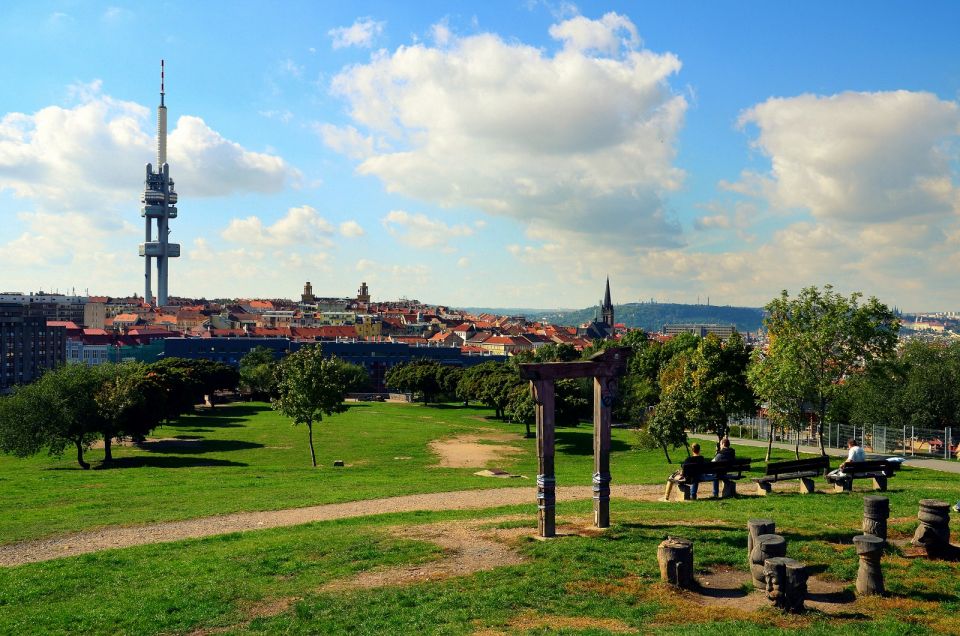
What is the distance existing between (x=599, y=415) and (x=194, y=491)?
1809 cm

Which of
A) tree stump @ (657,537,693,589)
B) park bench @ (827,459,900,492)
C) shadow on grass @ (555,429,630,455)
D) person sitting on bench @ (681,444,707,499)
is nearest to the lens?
tree stump @ (657,537,693,589)

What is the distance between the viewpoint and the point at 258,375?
95.6 metres

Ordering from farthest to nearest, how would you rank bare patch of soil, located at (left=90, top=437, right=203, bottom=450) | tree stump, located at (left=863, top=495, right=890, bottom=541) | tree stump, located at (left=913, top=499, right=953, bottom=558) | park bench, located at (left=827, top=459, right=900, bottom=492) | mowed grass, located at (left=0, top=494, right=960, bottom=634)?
1. bare patch of soil, located at (left=90, top=437, right=203, bottom=450)
2. park bench, located at (left=827, top=459, right=900, bottom=492)
3. tree stump, located at (left=863, top=495, right=890, bottom=541)
4. tree stump, located at (left=913, top=499, right=953, bottom=558)
5. mowed grass, located at (left=0, top=494, right=960, bottom=634)

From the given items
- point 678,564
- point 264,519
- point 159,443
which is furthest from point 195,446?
point 678,564

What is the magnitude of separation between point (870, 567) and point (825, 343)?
91.2ft

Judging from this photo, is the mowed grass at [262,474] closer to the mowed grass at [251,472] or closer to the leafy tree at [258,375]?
the mowed grass at [251,472]

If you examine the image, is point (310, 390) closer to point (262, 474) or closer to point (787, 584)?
point (262, 474)

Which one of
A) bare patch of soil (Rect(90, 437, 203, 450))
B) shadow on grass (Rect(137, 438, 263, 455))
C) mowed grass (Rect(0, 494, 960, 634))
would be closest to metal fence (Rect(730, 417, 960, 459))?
mowed grass (Rect(0, 494, 960, 634))

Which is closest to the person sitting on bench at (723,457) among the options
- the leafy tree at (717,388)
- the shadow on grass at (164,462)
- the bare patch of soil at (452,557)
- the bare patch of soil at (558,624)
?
the bare patch of soil at (452,557)

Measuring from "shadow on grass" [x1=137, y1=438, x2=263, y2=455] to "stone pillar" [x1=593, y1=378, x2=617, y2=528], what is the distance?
3705 cm

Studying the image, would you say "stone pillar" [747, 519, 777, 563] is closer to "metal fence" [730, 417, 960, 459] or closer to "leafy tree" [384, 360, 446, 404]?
"metal fence" [730, 417, 960, 459]

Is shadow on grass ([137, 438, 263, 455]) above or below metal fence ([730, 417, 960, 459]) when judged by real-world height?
below

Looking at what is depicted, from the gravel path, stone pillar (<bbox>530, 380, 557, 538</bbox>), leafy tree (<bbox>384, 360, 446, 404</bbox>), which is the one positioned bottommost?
leafy tree (<bbox>384, 360, 446, 404</bbox>)

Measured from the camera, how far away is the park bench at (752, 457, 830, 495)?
21.8 m
